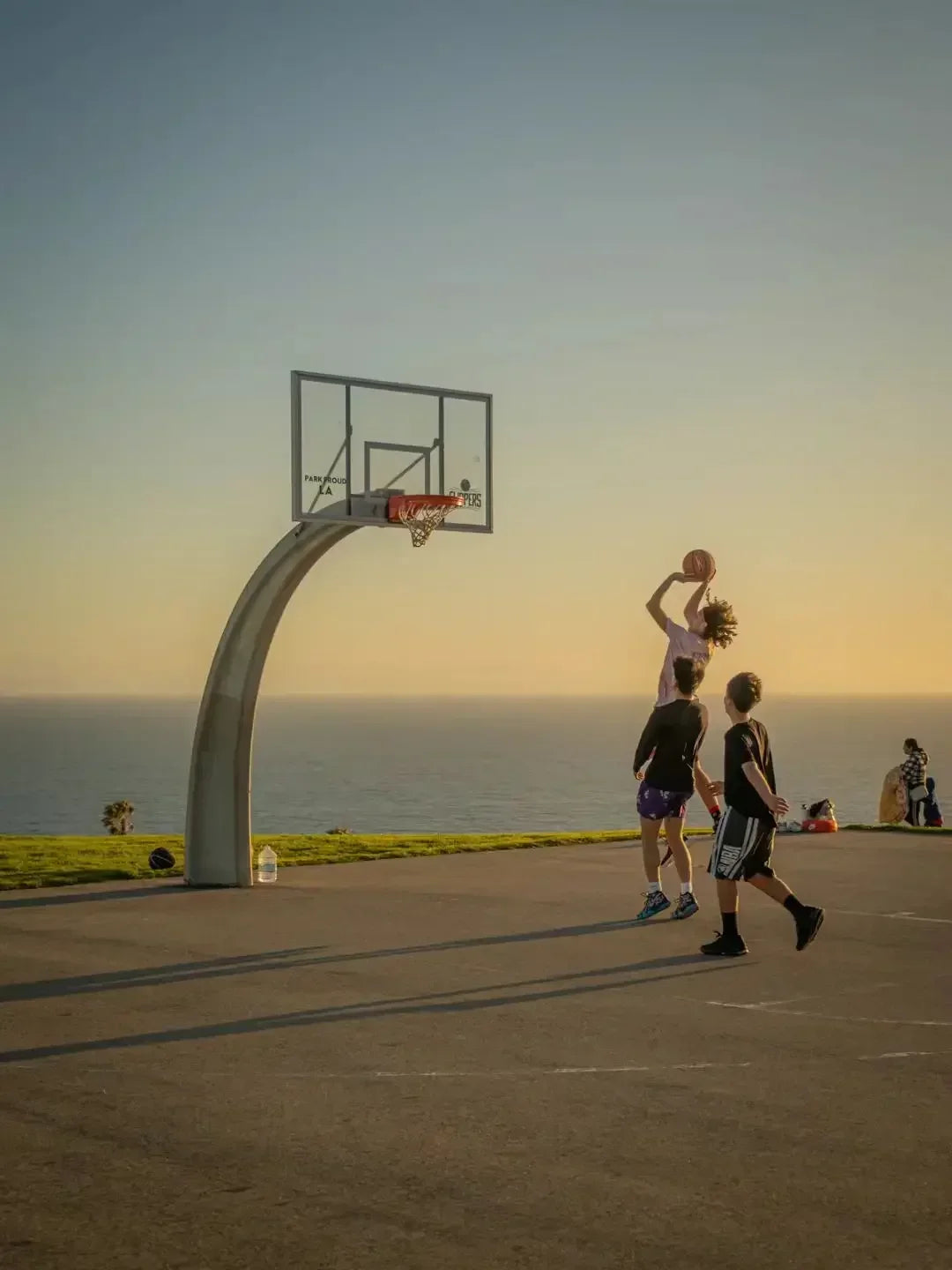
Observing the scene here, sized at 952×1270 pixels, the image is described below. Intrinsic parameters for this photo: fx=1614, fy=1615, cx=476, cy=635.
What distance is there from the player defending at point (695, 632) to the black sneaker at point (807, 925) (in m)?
2.18

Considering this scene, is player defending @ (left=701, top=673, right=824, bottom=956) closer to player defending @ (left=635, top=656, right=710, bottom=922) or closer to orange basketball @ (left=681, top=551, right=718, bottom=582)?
player defending @ (left=635, top=656, right=710, bottom=922)

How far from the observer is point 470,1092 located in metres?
7.16

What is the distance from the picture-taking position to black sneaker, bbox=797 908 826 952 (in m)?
10.8

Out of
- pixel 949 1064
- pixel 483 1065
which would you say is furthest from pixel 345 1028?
pixel 949 1064

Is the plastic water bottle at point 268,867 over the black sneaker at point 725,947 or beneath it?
over

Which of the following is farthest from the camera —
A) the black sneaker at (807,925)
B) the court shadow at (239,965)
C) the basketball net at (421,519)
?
the basketball net at (421,519)

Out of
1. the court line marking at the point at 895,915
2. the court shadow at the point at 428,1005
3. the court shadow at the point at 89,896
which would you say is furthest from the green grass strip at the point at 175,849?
the court shadow at the point at 428,1005

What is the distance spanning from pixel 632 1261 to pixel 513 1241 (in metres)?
0.40

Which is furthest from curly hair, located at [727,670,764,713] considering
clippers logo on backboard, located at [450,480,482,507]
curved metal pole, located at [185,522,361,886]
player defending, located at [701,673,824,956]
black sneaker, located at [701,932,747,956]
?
clippers logo on backboard, located at [450,480,482,507]

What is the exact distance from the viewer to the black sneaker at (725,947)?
430 inches

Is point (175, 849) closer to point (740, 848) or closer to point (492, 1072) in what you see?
point (740, 848)

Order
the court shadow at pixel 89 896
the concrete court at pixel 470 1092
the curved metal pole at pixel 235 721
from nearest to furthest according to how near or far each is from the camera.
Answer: the concrete court at pixel 470 1092, the court shadow at pixel 89 896, the curved metal pole at pixel 235 721

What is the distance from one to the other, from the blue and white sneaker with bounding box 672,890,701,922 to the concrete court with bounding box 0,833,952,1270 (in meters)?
0.17

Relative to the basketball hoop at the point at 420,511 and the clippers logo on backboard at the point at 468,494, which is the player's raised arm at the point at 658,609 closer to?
the basketball hoop at the point at 420,511
